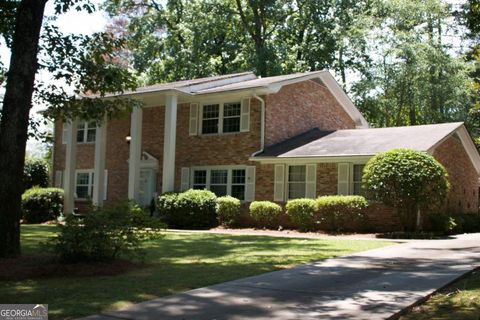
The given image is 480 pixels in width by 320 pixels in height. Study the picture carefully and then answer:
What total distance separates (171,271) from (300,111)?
16832 mm

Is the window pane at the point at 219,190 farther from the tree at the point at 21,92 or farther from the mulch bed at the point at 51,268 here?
the mulch bed at the point at 51,268

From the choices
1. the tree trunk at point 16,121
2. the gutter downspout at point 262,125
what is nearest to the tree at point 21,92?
the tree trunk at point 16,121

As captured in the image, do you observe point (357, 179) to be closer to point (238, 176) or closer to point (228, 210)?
point (228, 210)

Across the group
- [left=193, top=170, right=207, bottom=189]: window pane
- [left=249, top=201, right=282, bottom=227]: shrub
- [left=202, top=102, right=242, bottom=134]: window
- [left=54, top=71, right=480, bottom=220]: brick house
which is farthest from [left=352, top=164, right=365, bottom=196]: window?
[left=193, top=170, right=207, bottom=189]: window pane

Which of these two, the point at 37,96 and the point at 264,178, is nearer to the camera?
the point at 37,96

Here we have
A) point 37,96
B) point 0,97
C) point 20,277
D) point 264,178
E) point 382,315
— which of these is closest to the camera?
point 382,315

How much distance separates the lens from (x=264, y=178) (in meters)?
22.4

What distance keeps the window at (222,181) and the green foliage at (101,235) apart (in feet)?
43.9

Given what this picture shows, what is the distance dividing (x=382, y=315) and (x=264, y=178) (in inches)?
641

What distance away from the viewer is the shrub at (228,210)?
2169cm

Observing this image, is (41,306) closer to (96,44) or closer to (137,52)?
(96,44)

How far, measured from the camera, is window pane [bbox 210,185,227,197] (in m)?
23.8

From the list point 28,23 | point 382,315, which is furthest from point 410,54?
point 382,315

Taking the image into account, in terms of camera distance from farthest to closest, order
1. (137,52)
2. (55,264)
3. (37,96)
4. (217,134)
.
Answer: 1. (137,52)
2. (217,134)
3. (37,96)
4. (55,264)
